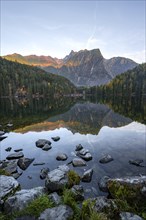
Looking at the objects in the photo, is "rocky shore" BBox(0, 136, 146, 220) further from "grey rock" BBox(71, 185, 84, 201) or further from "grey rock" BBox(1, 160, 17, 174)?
"grey rock" BBox(1, 160, 17, 174)

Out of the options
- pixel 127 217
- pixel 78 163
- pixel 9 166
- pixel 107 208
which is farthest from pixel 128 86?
pixel 107 208

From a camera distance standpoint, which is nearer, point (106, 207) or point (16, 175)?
point (106, 207)

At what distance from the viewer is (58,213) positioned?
852 cm

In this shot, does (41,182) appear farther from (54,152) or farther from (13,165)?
(54,152)

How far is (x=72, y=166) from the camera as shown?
54.8 feet

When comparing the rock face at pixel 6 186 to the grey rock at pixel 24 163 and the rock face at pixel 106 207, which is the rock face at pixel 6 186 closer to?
the grey rock at pixel 24 163

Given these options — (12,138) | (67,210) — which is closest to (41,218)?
(67,210)

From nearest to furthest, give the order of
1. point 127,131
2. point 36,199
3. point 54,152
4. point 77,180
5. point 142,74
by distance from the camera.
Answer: point 36,199 < point 77,180 < point 54,152 < point 127,131 < point 142,74

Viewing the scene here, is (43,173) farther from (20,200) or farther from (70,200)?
(70,200)

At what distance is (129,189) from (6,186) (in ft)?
26.6

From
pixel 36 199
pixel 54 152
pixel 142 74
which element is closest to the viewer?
pixel 36 199

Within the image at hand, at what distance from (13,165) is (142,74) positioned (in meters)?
188

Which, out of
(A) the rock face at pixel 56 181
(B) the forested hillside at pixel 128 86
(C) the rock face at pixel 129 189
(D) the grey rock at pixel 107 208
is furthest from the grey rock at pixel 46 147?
(B) the forested hillside at pixel 128 86

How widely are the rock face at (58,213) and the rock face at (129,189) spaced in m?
3.76
